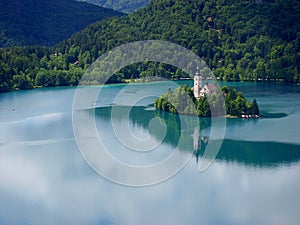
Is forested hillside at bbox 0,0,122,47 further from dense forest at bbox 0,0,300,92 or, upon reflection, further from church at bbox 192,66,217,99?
church at bbox 192,66,217,99

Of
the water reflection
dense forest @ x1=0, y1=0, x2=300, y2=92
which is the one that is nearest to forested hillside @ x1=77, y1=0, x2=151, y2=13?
dense forest @ x1=0, y1=0, x2=300, y2=92

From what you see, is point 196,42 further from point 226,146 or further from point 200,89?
point 226,146

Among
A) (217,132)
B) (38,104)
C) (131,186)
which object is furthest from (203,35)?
(131,186)

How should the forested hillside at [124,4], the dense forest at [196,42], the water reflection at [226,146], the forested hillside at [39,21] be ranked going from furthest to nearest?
the forested hillside at [124,4] → the forested hillside at [39,21] → the dense forest at [196,42] → the water reflection at [226,146]

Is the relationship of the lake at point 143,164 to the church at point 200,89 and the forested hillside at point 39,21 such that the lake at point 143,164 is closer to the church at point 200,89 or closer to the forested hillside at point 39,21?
the church at point 200,89

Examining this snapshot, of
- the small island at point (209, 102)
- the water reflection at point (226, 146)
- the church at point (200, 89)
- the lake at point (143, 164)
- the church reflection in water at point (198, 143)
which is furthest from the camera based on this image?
the church at point (200, 89)

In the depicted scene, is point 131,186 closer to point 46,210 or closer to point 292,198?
point 46,210

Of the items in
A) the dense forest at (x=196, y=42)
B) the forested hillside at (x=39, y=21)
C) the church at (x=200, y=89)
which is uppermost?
the forested hillside at (x=39, y=21)

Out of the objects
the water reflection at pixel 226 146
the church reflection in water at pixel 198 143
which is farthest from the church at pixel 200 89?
the church reflection in water at pixel 198 143
